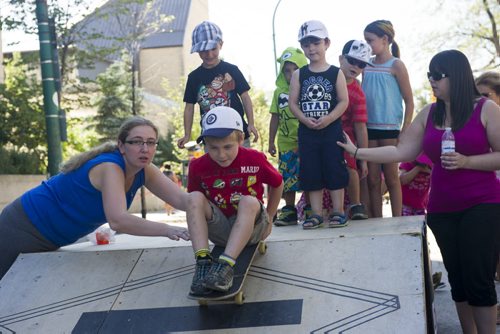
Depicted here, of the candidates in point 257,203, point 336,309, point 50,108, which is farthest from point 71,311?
point 50,108

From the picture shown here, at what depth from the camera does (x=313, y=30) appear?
6250mm

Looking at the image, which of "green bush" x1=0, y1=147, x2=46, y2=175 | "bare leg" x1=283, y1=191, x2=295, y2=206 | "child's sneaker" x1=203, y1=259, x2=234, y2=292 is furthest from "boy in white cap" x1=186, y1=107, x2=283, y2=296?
"green bush" x1=0, y1=147, x2=46, y2=175

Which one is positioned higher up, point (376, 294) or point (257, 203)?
point (257, 203)

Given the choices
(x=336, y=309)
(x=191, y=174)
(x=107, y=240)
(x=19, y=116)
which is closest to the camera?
(x=336, y=309)

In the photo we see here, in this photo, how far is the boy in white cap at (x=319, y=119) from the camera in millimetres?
6148

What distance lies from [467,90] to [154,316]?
98.7 inches

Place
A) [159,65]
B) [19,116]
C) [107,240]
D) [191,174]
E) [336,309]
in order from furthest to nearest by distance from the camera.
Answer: [159,65] → [19,116] → [107,240] → [191,174] → [336,309]

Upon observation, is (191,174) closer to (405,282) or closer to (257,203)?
(257,203)

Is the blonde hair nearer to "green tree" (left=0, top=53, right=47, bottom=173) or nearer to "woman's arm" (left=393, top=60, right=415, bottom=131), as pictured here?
"woman's arm" (left=393, top=60, right=415, bottom=131)

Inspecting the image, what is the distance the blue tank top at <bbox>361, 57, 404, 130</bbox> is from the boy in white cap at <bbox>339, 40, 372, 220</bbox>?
0.84 feet

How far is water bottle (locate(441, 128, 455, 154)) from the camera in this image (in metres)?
4.41

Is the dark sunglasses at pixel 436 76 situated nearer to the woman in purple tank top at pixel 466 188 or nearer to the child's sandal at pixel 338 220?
the woman in purple tank top at pixel 466 188

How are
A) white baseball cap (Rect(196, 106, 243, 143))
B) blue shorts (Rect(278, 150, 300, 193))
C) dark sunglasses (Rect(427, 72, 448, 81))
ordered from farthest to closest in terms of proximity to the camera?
blue shorts (Rect(278, 150, 300, 193)), white baseball cap (Rect(196, 106, 243, 143)), dark sunglasses (Rect(427, 72, 448, 81))

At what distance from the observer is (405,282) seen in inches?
175
